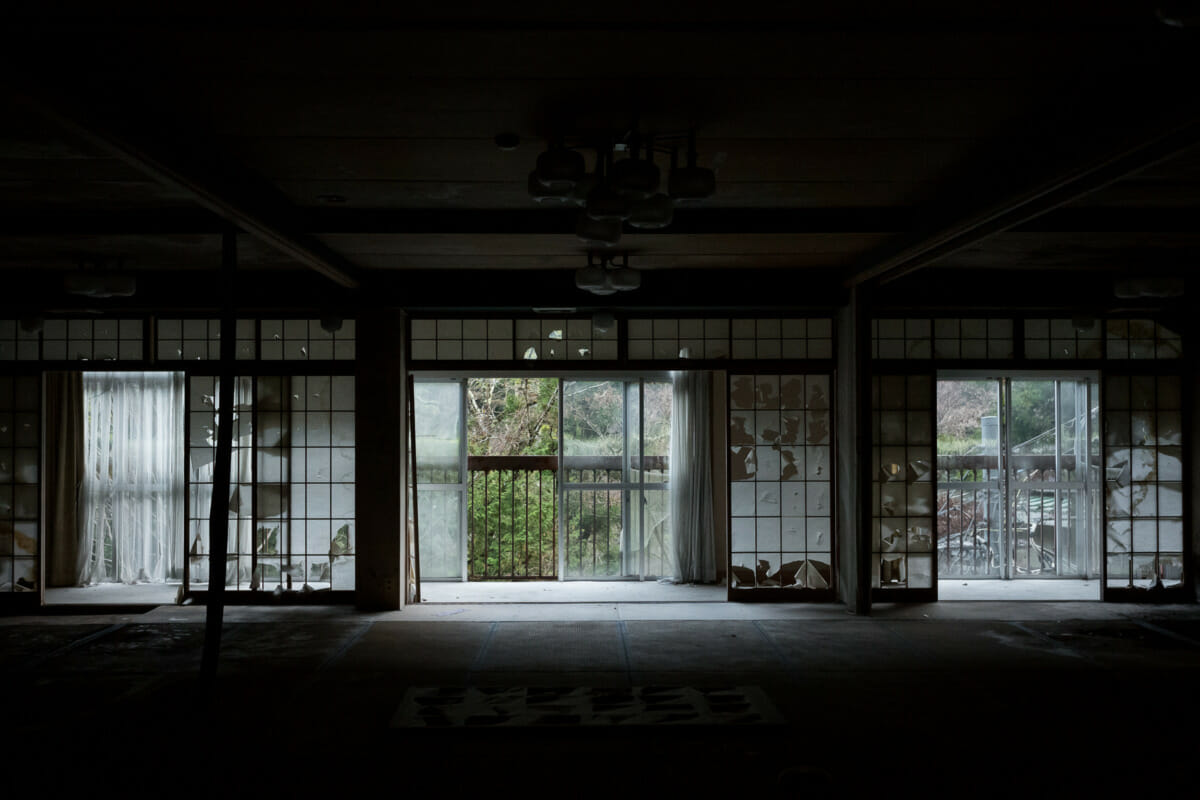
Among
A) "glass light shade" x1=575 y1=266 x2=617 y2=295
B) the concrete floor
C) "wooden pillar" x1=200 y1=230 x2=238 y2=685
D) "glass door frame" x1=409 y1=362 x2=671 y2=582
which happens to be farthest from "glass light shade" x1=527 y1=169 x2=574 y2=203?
"glass door frame" x1=409 y1=362 x2=671 y2=582

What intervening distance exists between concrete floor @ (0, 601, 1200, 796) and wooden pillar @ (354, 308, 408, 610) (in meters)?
0.38

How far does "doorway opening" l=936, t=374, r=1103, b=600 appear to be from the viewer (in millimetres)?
8680

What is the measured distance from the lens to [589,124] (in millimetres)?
3697

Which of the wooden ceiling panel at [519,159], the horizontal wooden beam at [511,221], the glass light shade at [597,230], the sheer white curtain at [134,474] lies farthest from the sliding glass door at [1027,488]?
the sheer white curtain at [134,474]

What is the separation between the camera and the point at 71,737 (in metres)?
3.93

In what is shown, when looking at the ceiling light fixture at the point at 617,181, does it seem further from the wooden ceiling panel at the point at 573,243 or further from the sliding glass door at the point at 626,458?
the sliding glass door at the point at 626,458

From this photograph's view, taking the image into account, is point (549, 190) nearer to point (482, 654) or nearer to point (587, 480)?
point (482, 654)

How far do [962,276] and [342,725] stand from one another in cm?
559

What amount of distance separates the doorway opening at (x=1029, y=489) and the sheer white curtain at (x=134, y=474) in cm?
739

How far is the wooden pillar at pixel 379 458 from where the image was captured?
23.1 feet

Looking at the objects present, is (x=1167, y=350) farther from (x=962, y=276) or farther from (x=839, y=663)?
(x=839, y=663)

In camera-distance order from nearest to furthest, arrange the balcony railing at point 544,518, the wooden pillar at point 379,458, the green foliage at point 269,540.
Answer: the wooden pillar at point 379,458
the green foliage at point 269,540
the balcony railing at point 544,518

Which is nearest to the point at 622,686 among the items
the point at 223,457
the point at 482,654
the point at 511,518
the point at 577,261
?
the point at 482,654

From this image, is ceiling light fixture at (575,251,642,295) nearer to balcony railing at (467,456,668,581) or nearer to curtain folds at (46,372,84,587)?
balcony railing at (467,456,668,581)
